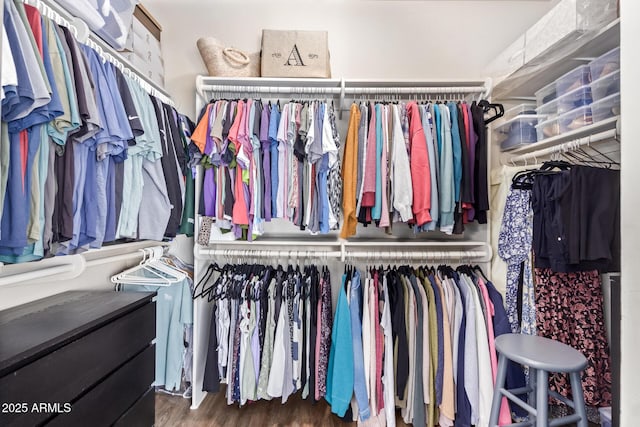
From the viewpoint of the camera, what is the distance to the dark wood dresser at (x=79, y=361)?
32.4 inches

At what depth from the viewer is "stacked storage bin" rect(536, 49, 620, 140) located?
124cm

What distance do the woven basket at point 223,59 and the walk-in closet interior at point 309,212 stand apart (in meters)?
0.01

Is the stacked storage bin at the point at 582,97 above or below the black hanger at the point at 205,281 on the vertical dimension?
above

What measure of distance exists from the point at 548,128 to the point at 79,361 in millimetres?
2321

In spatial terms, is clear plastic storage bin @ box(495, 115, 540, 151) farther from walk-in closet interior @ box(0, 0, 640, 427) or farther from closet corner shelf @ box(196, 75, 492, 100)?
closet corner shelf @ box(196, 75, 492, 100)

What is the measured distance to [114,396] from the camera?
1107mm

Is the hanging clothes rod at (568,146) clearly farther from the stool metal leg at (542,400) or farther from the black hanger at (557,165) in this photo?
the stool metal leg at (542,400)

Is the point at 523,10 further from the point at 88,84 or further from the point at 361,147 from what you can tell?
the point at 88,84

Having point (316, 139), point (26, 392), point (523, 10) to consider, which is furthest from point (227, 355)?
point (523, 10)

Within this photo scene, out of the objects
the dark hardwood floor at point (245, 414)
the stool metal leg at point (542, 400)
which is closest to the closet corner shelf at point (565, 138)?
the stool metal leg at point (542, 400)

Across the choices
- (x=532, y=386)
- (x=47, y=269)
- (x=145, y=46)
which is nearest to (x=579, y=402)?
(x=532, y=386)

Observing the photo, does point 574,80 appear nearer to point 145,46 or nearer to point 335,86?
point 335,86

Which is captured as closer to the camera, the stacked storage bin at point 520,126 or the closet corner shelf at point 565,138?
the closet corner shelf at point 565,138

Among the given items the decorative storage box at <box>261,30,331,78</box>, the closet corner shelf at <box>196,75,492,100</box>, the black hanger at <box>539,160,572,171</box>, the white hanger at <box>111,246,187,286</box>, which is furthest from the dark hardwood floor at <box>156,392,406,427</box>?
the decorative storage box at <box>261,30,331,78</box>
